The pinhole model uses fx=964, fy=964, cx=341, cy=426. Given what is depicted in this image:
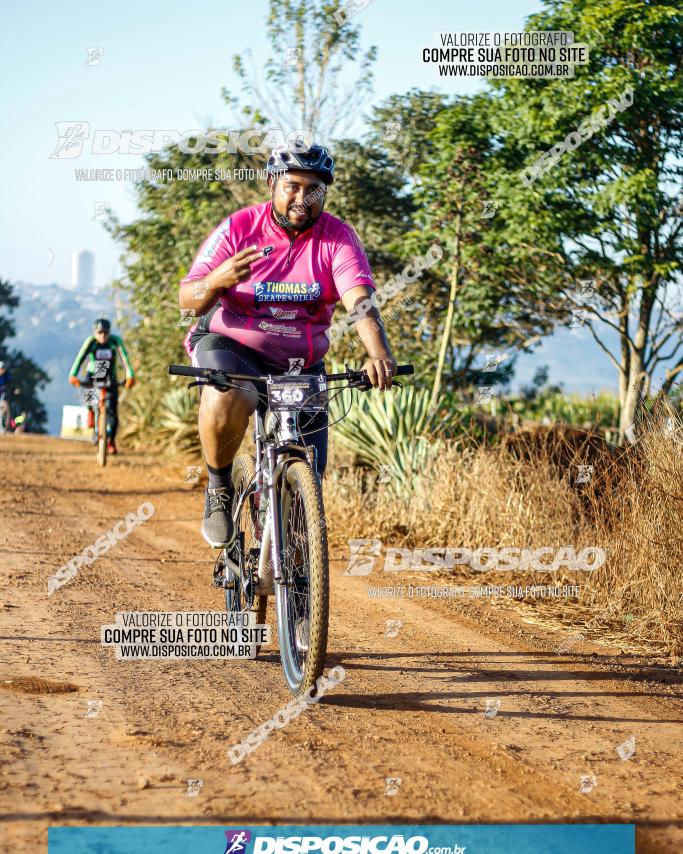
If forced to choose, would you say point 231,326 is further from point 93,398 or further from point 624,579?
point 93,398

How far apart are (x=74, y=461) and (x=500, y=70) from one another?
29.5 feet

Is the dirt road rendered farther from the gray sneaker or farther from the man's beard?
the man's beard

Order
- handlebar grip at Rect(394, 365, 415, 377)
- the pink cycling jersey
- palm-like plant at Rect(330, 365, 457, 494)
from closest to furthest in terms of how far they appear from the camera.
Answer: handlebar grip at Rect(394, 365, 415, 377) → the pink cycling jersey → palm-like plant at Rect(330, 365, 457, 494)

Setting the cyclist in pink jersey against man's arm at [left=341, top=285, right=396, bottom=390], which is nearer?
man's arm at [left=341, top=285, right=396, bottom=390]

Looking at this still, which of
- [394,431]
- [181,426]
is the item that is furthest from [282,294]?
[181,426]

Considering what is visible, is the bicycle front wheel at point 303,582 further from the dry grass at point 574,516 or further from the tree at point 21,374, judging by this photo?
the tree at point 21,374

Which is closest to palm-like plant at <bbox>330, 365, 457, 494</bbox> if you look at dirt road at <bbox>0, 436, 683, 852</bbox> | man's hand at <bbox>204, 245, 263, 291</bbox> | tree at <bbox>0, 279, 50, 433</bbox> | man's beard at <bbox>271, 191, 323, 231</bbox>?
dirt road at <bbox>0, 436, 683, 852</bbox>

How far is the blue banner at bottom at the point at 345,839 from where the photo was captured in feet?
9.56

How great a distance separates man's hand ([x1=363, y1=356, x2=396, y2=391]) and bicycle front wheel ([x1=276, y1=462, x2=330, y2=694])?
497 millimetres

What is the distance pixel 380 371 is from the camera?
4.37 meters

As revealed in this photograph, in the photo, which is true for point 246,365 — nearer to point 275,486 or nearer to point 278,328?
point 278,328

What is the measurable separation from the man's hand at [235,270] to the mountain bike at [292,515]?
0.42 meters

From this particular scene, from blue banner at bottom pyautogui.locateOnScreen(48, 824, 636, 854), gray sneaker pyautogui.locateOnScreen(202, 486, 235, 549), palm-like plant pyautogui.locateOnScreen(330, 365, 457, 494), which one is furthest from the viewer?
palm-like plant pyautogui.locateOnScreen(330, 365, 457, 494)

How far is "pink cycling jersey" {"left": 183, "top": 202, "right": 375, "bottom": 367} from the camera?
466 cm
